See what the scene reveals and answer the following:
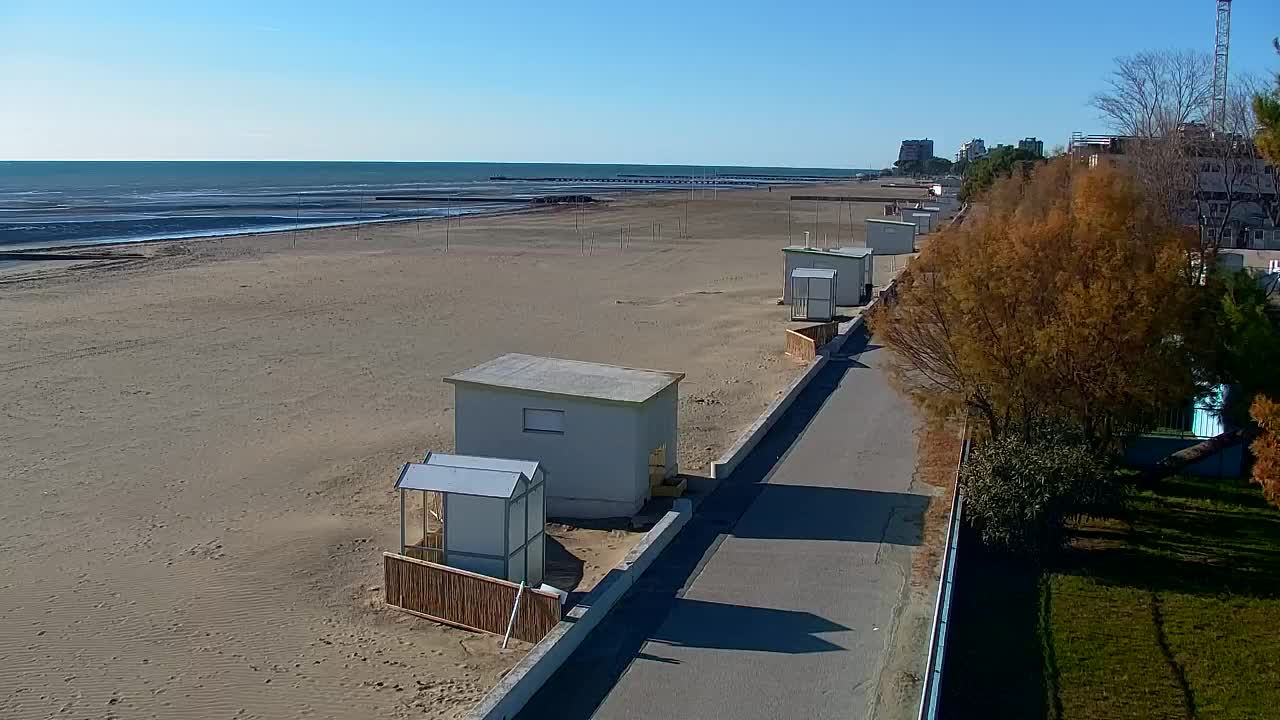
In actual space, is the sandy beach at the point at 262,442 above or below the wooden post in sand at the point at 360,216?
below

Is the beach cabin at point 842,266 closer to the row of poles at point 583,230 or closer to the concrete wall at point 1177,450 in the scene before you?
the concrete wall at point 1177,450

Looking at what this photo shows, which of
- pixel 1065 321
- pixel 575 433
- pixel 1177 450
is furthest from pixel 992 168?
pixel 575 433

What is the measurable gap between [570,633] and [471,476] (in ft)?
9.38

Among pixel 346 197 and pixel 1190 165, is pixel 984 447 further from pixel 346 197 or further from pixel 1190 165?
pixel 346 197

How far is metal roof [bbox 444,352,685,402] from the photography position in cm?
1577

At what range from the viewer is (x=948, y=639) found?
11.9m

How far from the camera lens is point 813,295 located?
33469 mm

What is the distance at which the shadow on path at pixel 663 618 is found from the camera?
998 centimetres

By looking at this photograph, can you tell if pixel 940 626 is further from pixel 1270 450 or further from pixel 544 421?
pixel 544 421

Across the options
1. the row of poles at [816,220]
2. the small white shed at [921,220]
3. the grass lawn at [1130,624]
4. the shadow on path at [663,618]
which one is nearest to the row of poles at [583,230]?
the row of poles at [816,220]

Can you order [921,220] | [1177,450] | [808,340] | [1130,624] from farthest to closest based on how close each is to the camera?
[921,220], [808,340], [1177,450], [1130,624]

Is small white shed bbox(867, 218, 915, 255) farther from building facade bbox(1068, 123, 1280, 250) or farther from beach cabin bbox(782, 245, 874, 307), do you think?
beach cabin bbox(782, 245, 874, 307)

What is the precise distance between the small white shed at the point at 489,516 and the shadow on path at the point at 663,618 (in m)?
1.35

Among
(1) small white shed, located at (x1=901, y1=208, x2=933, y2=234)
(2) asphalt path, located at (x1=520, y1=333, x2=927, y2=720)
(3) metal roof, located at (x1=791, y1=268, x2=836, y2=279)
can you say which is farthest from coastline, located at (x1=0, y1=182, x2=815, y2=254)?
(2) asphalt path, located at (x1=520, y1=333, x2=927, y2=720)
